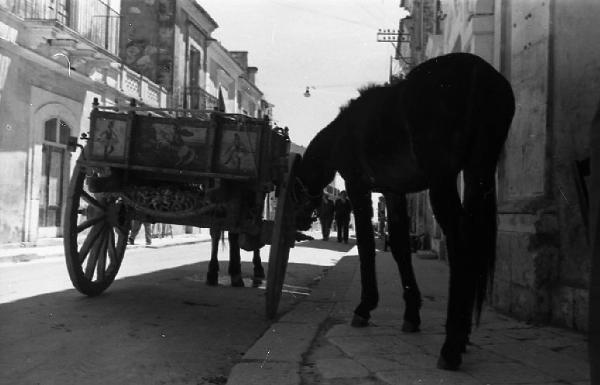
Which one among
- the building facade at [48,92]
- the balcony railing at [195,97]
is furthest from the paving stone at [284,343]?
the balcony railing at [195,97]

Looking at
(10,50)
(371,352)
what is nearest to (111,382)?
(371,352)

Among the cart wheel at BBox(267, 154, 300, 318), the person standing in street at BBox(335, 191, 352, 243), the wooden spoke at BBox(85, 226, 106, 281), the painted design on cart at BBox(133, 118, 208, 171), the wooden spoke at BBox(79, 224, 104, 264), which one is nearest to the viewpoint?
the cart wheel at BBox(267, 154, 300, 318)

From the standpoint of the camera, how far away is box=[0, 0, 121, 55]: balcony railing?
1345 cm

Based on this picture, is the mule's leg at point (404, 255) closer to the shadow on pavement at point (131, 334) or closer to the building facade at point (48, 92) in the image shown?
the shadow on pavement at point (131, 334)

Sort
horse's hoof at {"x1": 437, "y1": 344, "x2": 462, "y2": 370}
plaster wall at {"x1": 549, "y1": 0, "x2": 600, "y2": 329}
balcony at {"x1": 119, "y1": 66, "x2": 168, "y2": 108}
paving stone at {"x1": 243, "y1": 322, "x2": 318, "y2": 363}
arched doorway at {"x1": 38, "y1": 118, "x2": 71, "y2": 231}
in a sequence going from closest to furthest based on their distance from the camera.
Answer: horse's hoof at {"x1": 437, "y1": 344, "x2": 462, "y2": 370} → paving stone at {"x1": 243, "y1": 322, "x2": 318, "y2": 363} → plaster wall at {"x1": 549, "y1": 0, "x2": 600, "y2": 329} → arched doorway at {"x1": 38, "y1": 118, "x2": 71, "y2": 231} → balcony at {"x1": 119, "y1": 66, "x2": 168, "y2": 108}

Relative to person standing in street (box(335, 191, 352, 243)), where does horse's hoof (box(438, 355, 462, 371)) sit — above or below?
below

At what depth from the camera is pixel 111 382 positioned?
288 centimetres

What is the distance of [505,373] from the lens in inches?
114

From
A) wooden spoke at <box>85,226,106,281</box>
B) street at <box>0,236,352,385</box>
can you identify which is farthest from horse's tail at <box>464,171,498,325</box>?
wooden spoke at <box>85,226,106,281</box>

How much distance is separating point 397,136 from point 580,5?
1.77 m

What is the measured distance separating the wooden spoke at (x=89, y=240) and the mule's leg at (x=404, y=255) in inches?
110

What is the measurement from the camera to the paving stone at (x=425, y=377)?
8.96ft

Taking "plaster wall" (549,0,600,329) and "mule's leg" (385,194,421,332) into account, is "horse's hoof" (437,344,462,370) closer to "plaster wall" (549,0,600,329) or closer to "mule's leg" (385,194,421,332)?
"mule's leg" (385,194,421,332)

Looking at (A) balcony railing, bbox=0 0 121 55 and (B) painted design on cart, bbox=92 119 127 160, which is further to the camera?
(A) balcony railing, bbox=0 0 121 55
